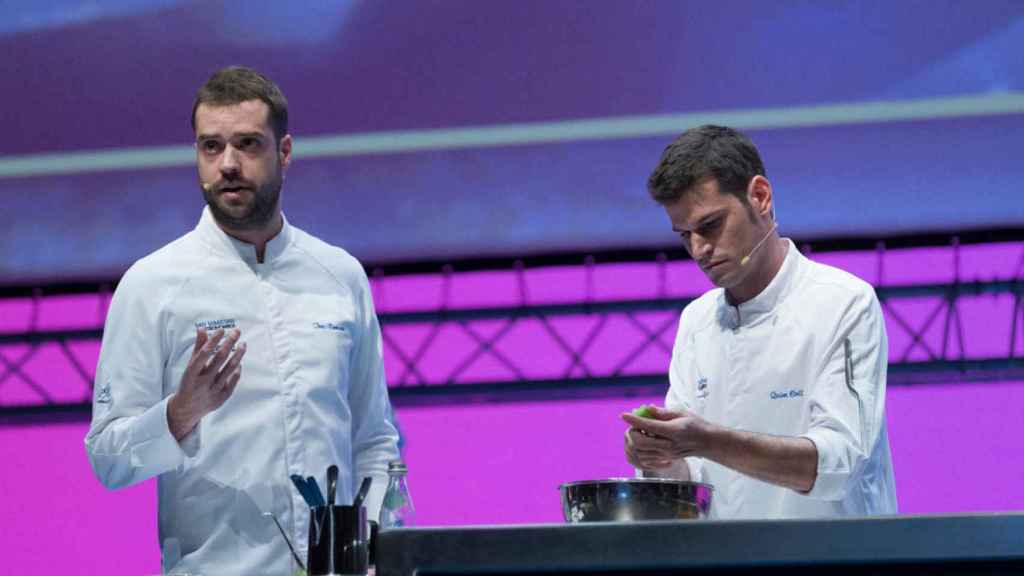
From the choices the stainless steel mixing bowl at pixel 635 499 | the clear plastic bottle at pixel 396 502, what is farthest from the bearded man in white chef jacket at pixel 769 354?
the clear plastic bottle at pixel 396 502

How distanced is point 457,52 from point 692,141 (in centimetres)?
282

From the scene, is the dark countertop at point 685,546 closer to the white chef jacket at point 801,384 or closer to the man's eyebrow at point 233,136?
the white chef jacket at point 801,384

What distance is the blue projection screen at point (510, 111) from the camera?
493 cm

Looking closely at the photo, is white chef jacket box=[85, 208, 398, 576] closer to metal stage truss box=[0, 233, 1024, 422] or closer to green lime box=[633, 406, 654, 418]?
green lime box=[633, 406, 654, 418]

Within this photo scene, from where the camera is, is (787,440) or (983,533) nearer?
(983,533)

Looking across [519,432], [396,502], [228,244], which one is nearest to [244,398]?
[228,244]

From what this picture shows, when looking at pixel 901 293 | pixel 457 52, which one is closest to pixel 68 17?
pixel 457 52

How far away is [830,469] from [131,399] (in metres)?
1.24

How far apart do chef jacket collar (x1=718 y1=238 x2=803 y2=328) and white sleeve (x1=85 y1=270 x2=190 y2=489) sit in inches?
41.7

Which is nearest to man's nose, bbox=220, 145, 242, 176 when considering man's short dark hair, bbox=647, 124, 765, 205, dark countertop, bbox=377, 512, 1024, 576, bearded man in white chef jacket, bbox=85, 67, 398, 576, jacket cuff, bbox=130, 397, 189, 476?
bearded man in white chef jacket, bbox=85, 67, 398, 576

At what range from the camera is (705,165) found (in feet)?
7.47

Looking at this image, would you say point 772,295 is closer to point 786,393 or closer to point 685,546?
point 786,393

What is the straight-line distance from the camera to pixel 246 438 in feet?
7.89

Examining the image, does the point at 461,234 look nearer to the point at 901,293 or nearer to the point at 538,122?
the point at 538,122
